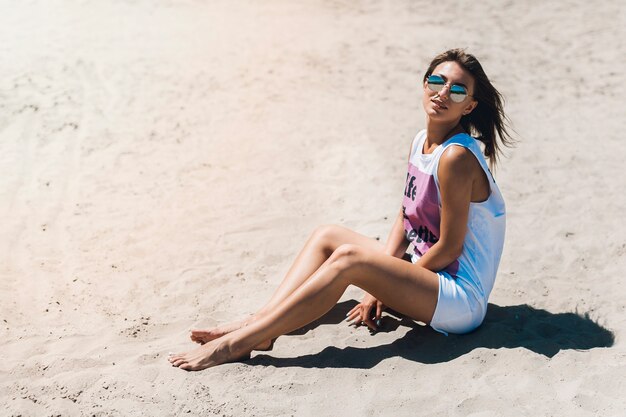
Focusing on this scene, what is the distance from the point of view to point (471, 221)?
13.3ft

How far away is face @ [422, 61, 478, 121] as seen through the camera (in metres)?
3.99

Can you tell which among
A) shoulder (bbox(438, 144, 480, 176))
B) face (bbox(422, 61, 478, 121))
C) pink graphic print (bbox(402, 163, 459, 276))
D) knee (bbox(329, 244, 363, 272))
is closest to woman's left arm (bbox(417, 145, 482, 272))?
shoulder (bbox(438, 144, 480, 176))

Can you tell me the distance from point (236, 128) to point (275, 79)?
1.17 m

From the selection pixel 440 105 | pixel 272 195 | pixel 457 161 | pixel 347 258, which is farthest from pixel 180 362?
pixel 272 195

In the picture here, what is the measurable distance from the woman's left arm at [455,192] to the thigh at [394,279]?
0.19 meters

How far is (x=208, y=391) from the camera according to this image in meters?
3.82

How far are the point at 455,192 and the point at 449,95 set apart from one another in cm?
55

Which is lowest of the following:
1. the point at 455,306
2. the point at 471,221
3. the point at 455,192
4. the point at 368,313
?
the point at 368,313

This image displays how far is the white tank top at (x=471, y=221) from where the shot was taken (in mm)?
4004

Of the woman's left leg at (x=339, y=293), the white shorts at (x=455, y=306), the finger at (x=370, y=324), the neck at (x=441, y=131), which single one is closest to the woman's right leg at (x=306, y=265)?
the woman's left leg at (x=339, y=293)

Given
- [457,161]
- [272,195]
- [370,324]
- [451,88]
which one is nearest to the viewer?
[457,161]

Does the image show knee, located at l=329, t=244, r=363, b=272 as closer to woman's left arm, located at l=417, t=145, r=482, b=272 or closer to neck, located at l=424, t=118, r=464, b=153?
woman's left arm, located at l=417, t=145, r=482, b=272

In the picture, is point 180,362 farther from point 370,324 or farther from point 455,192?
point 455,192

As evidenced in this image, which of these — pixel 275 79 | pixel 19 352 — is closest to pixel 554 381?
pixel 19 352
